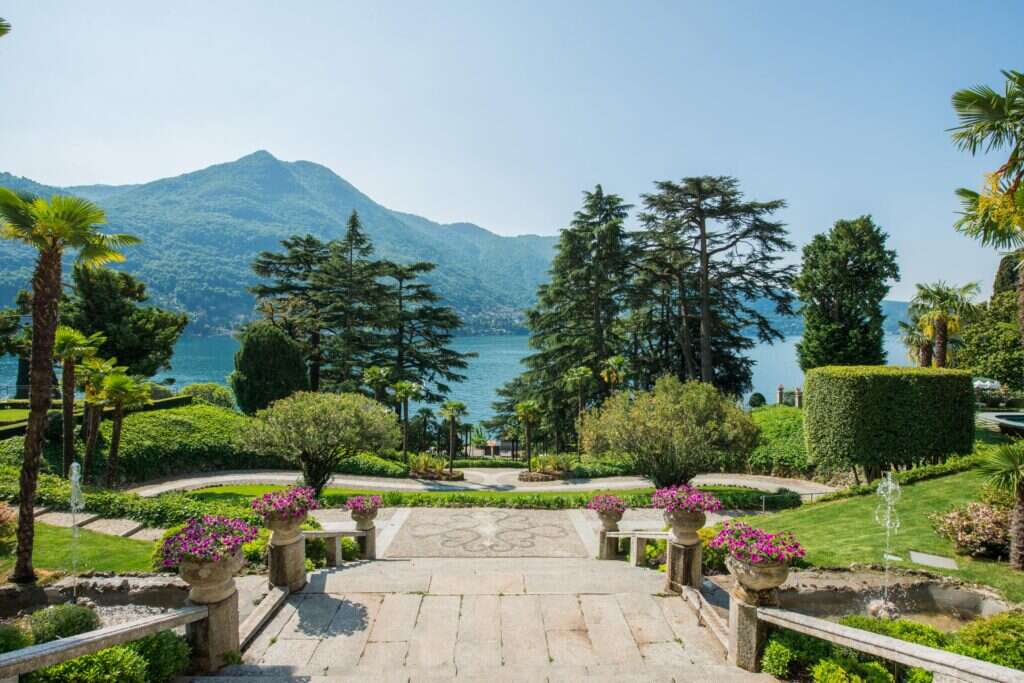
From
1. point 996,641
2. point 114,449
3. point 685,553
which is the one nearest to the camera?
point 996,641

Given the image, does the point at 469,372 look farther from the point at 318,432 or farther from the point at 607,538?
the point at 607,538

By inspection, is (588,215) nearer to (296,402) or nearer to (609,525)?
(296,402)

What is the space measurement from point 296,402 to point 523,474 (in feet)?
42.4

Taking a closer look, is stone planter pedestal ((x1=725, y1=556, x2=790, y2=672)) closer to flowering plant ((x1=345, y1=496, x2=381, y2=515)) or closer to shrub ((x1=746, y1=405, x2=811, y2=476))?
flowering plant ((x1=345, y1=496, x2=381, y2=515))

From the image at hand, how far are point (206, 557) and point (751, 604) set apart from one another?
20.4 feet

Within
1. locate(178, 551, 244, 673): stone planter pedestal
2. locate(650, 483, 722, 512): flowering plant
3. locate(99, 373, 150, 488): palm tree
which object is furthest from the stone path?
locate(99, 373, 150, 488): palm tree

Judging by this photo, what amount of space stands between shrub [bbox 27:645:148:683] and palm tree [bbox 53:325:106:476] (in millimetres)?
15127

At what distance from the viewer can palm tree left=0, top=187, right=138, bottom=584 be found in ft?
32.0

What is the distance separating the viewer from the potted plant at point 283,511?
8648 millimetres

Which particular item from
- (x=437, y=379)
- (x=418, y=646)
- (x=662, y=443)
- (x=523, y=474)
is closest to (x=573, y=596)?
(x=418, y=646)

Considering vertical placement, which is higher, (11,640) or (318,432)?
(318,432)

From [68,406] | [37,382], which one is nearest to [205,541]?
[37,382]

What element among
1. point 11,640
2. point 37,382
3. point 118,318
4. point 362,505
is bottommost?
point 11,640

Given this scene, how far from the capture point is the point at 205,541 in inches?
257
